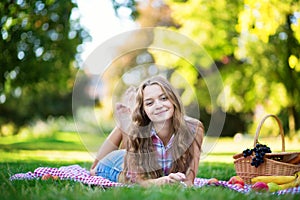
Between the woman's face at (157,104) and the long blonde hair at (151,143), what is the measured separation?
28 mm

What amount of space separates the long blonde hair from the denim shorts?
280mm

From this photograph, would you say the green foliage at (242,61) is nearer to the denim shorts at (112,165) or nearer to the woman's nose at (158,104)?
the denim shorts at (112,165)

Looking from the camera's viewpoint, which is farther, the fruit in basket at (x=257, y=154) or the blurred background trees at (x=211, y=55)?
the blurred background trees at (x=211, y=55)

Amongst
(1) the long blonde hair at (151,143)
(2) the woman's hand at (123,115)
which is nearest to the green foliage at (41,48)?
(2) the woman's hand at (123,115)

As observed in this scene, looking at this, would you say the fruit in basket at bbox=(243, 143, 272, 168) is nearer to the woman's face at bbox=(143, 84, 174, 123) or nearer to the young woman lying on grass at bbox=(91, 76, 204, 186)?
the young woman lying on grass at bbox=(91, 76, 204, 186)

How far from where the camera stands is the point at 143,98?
3.07 metres

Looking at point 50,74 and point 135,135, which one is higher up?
point 50,74

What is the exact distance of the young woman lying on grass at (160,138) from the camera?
3018 millimetres

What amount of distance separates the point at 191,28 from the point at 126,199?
9574 millimetres

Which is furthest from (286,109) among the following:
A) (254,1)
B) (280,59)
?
(254,1)

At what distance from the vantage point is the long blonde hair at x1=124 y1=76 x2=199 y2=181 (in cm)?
303

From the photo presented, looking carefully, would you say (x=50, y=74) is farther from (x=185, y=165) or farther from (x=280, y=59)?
(x=185, y=165)

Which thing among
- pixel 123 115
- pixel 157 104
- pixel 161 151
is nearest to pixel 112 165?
pixel 123 115

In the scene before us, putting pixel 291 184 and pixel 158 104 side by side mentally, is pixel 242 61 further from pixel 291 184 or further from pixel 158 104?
pixel 158 104
